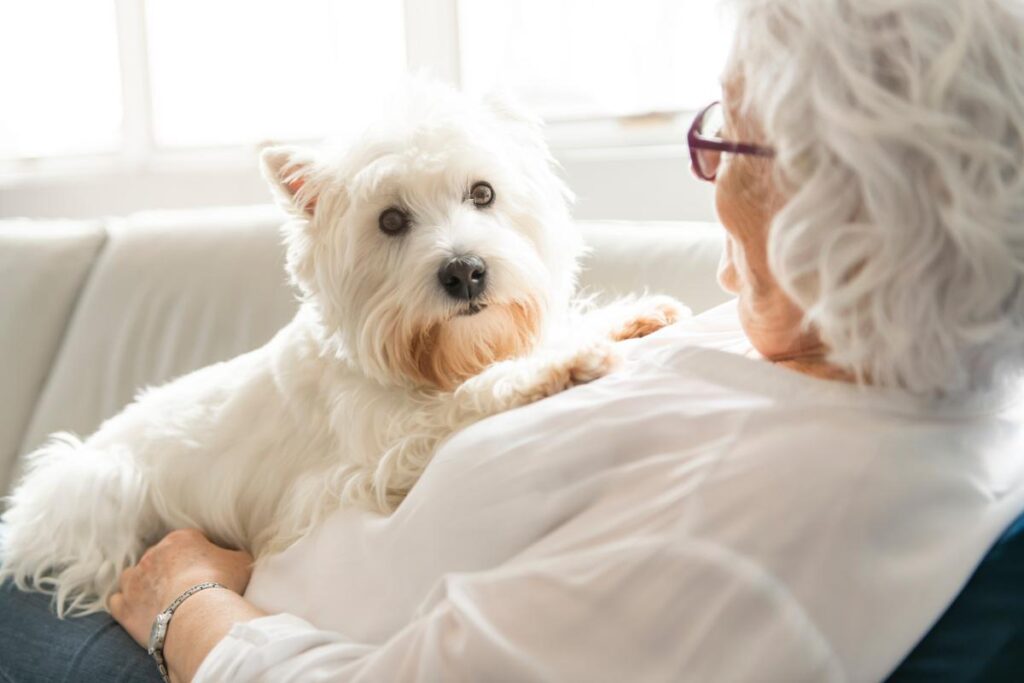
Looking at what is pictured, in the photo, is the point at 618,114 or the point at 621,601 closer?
the point at 621,601

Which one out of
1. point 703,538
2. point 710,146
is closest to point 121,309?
point 710,146

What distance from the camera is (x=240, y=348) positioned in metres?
2.24

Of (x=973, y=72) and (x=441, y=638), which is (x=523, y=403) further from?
(x=973, y=72)

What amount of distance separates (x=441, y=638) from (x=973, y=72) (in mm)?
687

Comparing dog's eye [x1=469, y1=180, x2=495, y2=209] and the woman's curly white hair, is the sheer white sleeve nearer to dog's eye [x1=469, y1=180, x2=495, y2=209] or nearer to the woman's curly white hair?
the woman's curly white hair

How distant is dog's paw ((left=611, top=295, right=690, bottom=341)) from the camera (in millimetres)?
1451

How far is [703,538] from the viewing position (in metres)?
0.85

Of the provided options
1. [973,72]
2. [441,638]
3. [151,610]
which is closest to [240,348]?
[151,610]

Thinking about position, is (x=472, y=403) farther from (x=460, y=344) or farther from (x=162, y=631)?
(x=162, y=631)

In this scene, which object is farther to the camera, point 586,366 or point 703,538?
point 586,366

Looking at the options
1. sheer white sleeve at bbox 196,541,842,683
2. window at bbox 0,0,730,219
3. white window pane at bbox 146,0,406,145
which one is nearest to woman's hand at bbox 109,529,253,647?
sheer white sleeve at bbox 196,541,842,683

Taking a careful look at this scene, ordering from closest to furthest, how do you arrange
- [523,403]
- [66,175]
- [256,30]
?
[523,403]
[256,30]
[66,175]

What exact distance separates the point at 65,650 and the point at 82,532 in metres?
0.23

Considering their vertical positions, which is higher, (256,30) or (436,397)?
(256,30)
